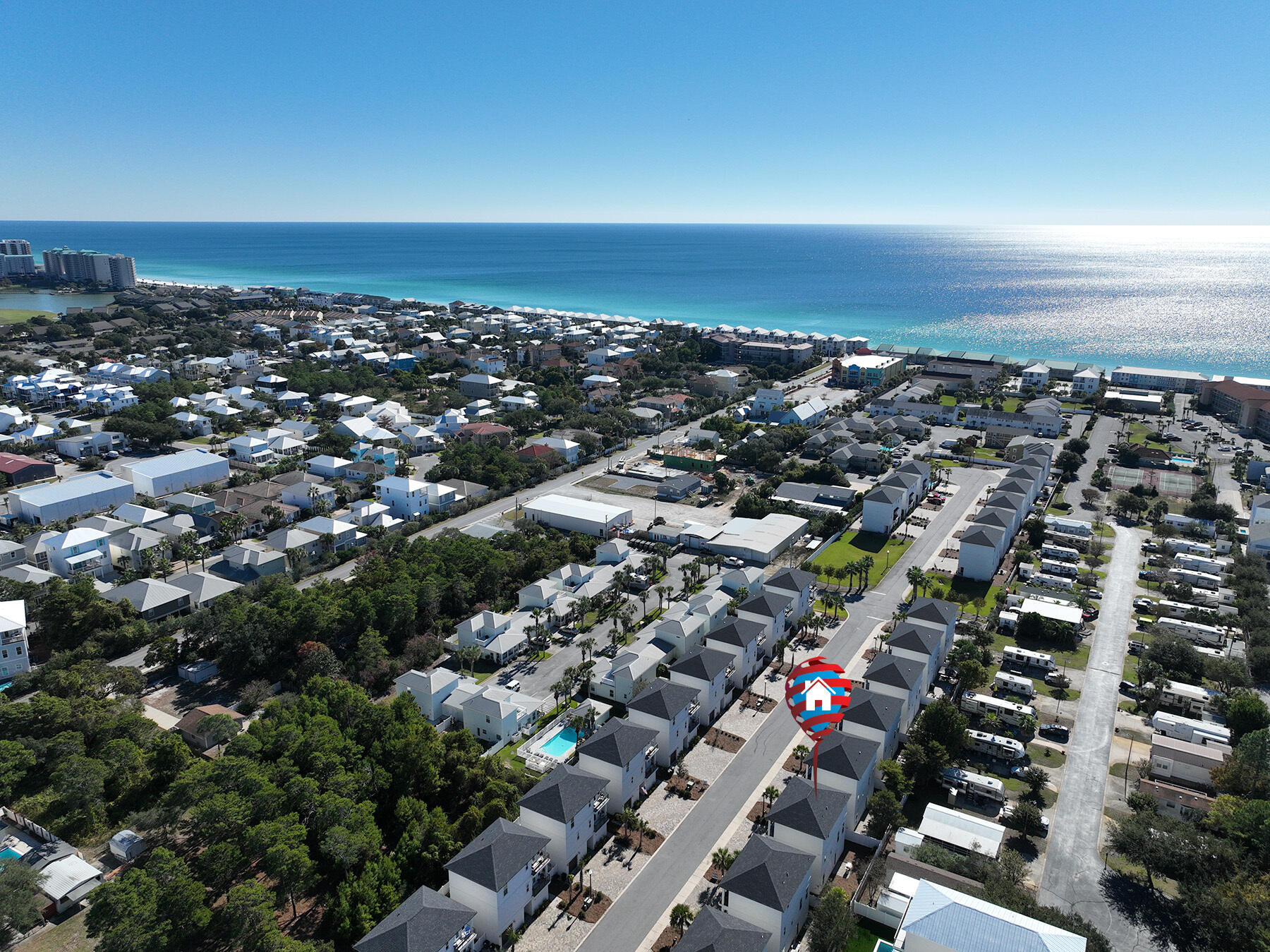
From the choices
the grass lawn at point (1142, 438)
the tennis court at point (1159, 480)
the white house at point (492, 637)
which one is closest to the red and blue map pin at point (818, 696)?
the white house at point (492, 637)

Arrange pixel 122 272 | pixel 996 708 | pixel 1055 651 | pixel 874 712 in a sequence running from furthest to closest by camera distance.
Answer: pixel 122 272
pixel 1055 651
pixel 996 708
pixel 874 712

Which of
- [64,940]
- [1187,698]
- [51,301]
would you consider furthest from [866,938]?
[51,301]

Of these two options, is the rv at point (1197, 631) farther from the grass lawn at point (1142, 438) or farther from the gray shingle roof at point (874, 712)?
the grass lawn at point (1142, 438)

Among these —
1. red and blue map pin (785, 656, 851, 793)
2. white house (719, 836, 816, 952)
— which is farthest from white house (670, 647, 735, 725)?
white house (719, 836, 816, 952)

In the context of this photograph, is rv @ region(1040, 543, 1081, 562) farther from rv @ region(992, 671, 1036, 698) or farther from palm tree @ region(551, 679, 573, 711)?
palm tree @ region(551, 679, 573, 711)

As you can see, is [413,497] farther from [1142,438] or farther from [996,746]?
[1142,438]
